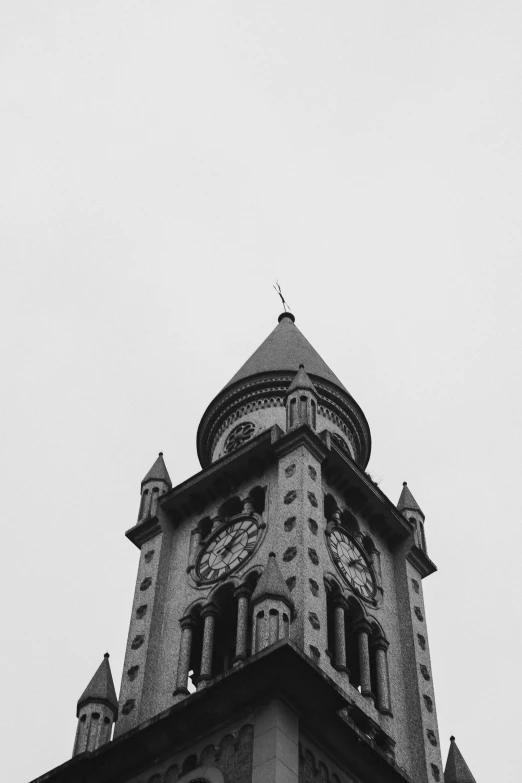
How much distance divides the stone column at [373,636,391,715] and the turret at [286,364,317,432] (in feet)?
23.8

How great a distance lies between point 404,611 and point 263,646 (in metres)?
11.2

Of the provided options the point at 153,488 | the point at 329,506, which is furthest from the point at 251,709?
the point at 153,488

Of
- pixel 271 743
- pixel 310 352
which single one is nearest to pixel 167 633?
pixel 271 743

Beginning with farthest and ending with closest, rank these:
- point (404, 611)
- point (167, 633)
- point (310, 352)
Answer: point (310, 352) → point (404, 611) → point (167, 633)

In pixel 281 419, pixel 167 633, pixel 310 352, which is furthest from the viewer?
pixel 310 352

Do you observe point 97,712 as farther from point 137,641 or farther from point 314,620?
point 314,620

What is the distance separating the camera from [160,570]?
38.7 metres

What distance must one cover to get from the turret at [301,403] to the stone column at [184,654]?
23.7ft

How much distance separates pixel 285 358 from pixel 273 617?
1922 centimetres

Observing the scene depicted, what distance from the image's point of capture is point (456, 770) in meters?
33.1

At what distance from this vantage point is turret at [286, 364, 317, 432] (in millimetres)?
39938

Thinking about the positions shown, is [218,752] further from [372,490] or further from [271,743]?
[372,490]

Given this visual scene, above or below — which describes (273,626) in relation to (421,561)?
below

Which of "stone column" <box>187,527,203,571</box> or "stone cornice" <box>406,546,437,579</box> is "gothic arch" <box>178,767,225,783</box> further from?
"stone cornice" <box>406,546,437,579</box>
